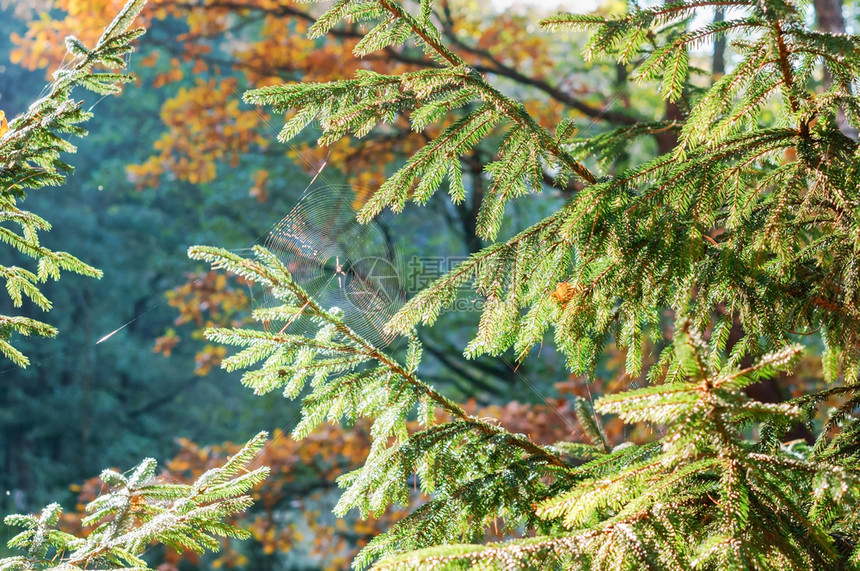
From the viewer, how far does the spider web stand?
321 cm

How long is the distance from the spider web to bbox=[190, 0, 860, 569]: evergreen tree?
2007 millimetres

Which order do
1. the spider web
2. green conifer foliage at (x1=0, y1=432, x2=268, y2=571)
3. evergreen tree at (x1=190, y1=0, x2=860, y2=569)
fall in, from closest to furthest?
evergreen tree at (x1=190, y1=0, x2=860, y2=569), green conifer foliage at (x1=0, y1=432, x2=268, y2=571), the spider web

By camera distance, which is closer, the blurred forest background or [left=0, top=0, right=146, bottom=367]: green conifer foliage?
[left=0, top=0, right=146, bottom=367]: green conifer foliage

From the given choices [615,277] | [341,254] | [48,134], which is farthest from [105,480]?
[341,254]

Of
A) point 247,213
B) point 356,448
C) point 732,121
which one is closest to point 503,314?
point 732,121

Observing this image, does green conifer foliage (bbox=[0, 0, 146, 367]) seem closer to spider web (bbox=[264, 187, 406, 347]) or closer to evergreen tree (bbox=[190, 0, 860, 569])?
evergreen tree (bbox=[190, 0, 860, 569])

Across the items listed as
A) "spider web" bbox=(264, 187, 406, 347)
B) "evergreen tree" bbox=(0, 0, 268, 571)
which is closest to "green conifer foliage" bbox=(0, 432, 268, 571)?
"evergreen tree" bbox=(0, 0, 268, 571)

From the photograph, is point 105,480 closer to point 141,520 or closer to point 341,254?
point 141,520

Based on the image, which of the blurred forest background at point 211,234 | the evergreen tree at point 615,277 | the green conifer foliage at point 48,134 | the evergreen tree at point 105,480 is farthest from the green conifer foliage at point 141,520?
the blurred forest background at point 211,234

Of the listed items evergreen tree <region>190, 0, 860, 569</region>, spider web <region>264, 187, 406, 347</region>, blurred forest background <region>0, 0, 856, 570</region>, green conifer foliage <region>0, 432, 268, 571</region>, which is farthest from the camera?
blurred forest background <region>0, 0, 856, 570</region>

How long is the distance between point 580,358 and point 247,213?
5.93 metres

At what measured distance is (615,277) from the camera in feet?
3.11

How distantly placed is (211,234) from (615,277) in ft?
21.1

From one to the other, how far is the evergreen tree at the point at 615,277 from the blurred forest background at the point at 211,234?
269 cm
